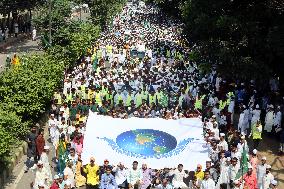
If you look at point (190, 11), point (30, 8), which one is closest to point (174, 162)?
point (190, 11)

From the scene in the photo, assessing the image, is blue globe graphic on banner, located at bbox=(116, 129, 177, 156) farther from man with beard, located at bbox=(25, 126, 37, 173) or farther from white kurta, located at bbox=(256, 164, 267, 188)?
white kurta, located at bbox=(256, 164, 267, 188)

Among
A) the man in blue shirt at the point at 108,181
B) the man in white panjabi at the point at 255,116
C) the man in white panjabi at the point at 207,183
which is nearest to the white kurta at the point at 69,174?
the man in blue shirt at the point at 108,181

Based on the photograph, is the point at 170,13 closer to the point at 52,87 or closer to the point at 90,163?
the point at 52,87

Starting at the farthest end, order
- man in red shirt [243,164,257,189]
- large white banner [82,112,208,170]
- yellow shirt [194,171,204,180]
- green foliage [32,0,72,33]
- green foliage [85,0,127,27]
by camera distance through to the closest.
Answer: green foliage [85,0,127,27]
green foliage [32,0,72,33]
large white banner [82,112,208,170]
yellow shirt [194,171,204,180]
man in red shirt [243,164,257,189]

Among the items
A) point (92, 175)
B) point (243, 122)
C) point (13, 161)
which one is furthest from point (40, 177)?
point (243, 122)

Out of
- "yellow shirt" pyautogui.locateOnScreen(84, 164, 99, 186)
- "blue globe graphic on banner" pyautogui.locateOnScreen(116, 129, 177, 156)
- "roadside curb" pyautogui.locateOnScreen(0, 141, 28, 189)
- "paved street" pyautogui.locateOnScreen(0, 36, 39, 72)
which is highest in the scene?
"blue globe graphic on banner" pyautogui.locateOnScreen(116, 129, 177, 156)

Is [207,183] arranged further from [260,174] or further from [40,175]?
[40,175]

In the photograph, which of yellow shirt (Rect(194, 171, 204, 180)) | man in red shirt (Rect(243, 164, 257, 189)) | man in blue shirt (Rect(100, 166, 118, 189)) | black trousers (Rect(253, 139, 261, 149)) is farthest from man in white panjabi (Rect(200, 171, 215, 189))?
black trousers (Rect(253, 139, 261, 149))
